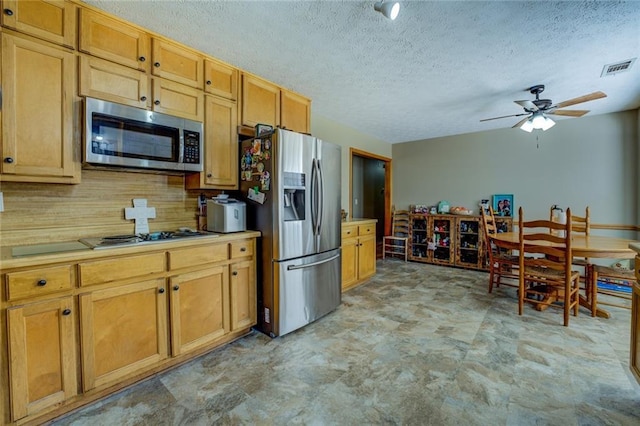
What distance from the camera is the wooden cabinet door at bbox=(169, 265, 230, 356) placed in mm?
1977

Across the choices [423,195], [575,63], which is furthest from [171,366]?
[423,195]

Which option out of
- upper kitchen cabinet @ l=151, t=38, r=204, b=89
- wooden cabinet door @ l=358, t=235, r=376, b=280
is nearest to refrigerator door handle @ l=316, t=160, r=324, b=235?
upper kitchen cabinet @ l=151, t=38, r=204, b=89

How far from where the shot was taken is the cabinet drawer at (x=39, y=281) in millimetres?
1378

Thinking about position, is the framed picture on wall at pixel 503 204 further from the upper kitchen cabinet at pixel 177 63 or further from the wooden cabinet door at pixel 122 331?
the wooden cabinet door at pixel 122 331

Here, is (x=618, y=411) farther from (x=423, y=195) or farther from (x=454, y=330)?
(x=423, y=195)

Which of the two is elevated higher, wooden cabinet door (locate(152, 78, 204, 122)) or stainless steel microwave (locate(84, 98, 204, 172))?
wooden cabinet door (locate(152, 78, 204, 122))

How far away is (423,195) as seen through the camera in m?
5.68

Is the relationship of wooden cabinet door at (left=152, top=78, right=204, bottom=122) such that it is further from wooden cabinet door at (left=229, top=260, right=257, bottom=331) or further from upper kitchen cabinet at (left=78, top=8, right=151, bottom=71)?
wooden cabinet door at (left=229, top=260, right=257, bottom=331)

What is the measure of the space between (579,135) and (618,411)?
13.3 ft

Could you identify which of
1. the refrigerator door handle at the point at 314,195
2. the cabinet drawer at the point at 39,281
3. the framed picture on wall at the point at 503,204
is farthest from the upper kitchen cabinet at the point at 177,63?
the framed picture on wall at the point at 503,204

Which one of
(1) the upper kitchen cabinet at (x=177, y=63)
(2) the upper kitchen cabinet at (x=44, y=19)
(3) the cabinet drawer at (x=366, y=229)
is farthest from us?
(3) the cabinet drawer at (x=366, y=229)

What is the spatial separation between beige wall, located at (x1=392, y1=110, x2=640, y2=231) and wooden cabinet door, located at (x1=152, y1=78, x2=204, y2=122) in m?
4.50

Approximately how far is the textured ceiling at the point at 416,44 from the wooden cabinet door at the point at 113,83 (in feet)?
1.15

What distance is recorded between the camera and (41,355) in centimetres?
147
